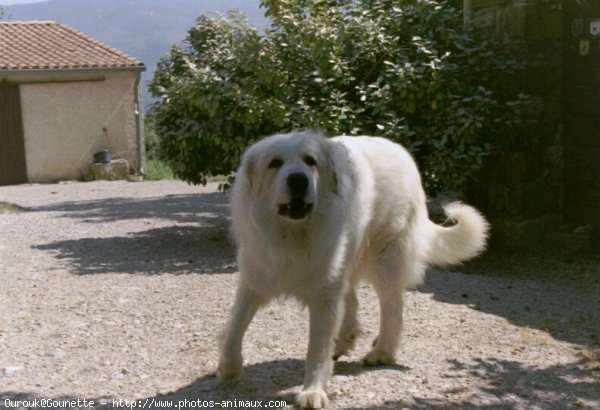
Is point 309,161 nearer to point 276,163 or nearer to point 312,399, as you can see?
point 276,163

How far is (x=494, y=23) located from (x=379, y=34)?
4.48 feet

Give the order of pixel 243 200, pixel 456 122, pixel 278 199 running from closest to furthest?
pixel 278 199
pixel 243 200
pixel 456 122

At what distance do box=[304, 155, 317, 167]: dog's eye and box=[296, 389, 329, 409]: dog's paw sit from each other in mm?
1181

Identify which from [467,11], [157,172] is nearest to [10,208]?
[157,172]

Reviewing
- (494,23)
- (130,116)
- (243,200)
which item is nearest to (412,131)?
(494,23)

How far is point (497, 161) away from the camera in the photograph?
8.98m

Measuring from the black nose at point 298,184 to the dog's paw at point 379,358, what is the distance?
144 centimetres

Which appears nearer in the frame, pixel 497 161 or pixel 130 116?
pixel 497 161

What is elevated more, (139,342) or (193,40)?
(193,40)

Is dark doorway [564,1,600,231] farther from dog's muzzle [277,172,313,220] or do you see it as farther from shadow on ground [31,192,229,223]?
dog's muzzle [277,172,313,220]

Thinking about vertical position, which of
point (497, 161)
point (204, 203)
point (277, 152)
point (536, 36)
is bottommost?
point (204, 203)

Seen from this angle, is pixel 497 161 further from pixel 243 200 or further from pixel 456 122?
pixel 243 200

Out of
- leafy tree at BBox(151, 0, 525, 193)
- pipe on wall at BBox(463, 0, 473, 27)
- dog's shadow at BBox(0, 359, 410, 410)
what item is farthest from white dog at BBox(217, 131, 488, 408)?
pipe on wall at BBox(463, 0, 473, 27)

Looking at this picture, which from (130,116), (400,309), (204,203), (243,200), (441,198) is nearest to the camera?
(243,200)
